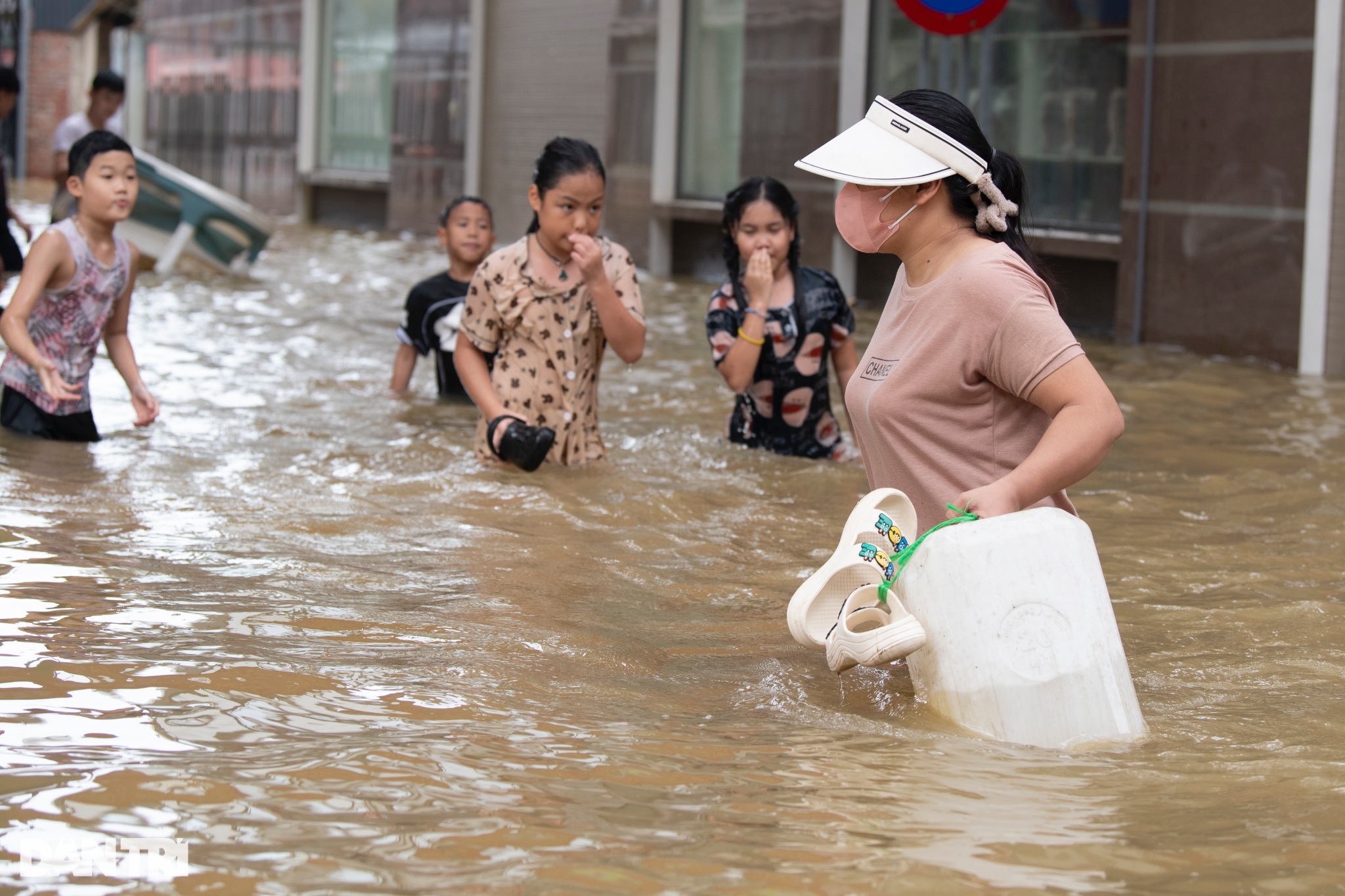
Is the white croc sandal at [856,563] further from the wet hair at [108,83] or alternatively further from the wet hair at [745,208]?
the wet hair at [108,83]

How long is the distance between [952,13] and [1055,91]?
3308 mm

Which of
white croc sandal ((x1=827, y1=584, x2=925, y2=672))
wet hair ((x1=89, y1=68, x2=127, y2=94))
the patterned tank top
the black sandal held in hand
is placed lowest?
white croc sandal ((x1=827, y1=584, x2=925, y2=672))

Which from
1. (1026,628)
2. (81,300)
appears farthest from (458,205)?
(1026,628)

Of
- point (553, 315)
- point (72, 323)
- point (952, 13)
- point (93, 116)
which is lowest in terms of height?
point (72, 323)

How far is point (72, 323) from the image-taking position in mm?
6535

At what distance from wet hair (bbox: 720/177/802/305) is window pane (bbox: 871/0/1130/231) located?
19.2 ft

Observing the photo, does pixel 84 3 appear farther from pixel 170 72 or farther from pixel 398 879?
pixel 398 879

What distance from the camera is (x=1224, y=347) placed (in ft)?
35.4

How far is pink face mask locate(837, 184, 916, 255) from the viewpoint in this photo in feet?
10.9

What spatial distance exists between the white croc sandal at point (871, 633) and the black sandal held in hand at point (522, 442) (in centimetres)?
238

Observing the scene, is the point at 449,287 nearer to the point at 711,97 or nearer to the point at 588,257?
the point at 588,257

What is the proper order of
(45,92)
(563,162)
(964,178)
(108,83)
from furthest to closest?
(45,92) < (108,83) < (563,162) < (964,178)

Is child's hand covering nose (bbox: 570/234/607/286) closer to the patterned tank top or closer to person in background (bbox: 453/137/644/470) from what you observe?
person in background (bbox: 453/137/644/470)

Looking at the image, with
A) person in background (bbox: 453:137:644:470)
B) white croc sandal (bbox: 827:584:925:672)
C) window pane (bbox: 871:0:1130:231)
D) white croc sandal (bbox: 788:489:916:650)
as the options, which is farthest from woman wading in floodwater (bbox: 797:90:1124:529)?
window pane (bbox: 871:0:1130:231)
